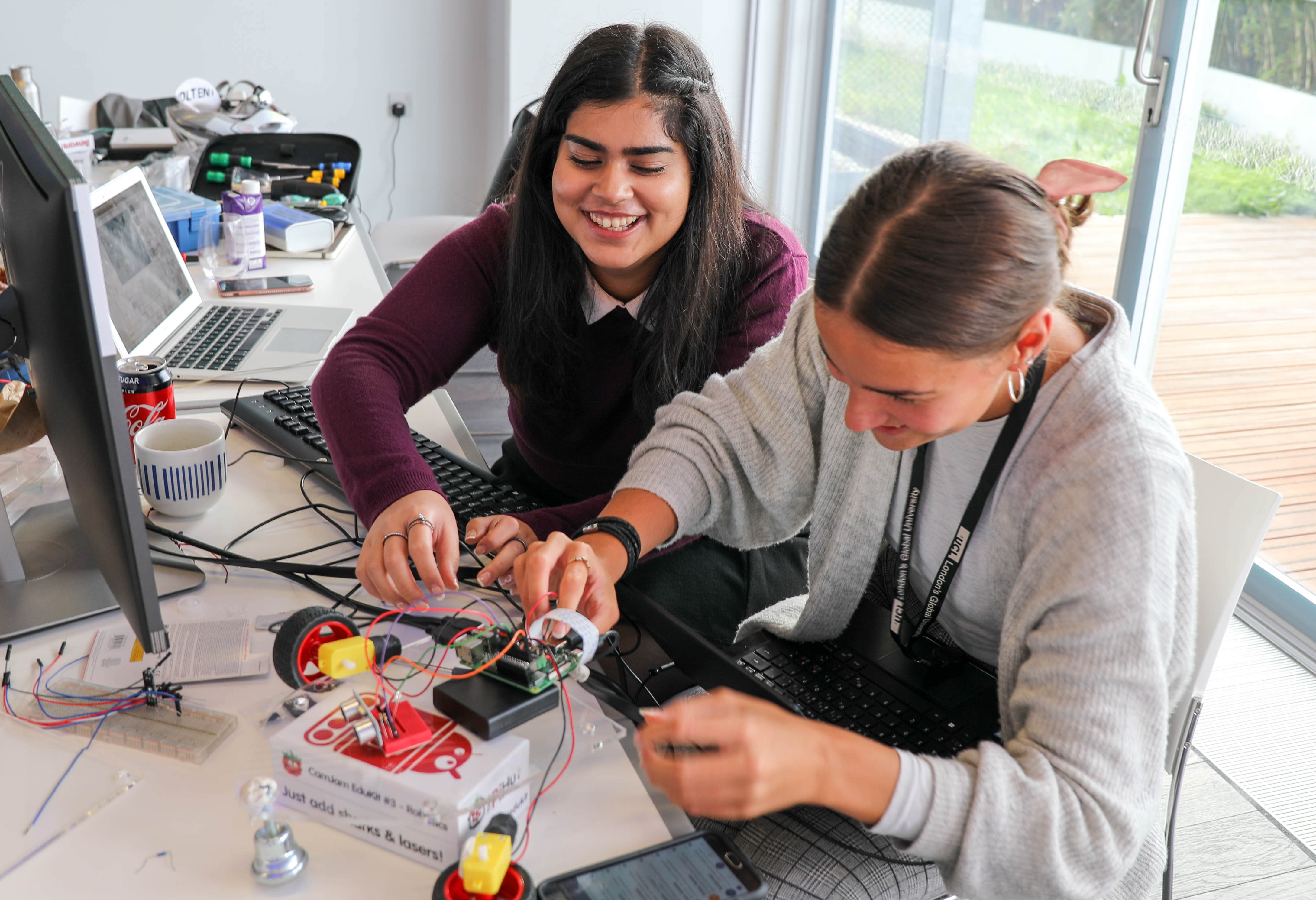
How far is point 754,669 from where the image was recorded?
1.03m

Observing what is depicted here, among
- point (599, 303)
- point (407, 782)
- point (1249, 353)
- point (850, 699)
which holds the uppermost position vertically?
point (599, 303)

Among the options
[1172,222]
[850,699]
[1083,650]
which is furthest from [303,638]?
[1172,222]

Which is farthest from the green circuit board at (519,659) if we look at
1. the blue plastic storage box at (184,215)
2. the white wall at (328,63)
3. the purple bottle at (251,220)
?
the white wall at (328,63)

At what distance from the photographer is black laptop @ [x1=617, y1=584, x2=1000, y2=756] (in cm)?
94

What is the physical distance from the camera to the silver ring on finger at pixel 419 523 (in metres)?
1.06

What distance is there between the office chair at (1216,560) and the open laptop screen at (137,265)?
151 centimetres

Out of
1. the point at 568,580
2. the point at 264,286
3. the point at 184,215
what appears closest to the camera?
the point at 568,580

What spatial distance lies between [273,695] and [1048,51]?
9.60 feet

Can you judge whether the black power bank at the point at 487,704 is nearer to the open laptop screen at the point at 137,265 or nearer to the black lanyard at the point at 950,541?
the black lanyard at the point at 950,541

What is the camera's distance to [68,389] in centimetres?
81

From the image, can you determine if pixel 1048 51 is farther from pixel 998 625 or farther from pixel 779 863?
pixel 779 863

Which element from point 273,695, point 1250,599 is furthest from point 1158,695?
point 1250,599

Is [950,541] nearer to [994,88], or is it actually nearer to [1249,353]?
[1249,353]

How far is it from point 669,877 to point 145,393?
3.02 feet
